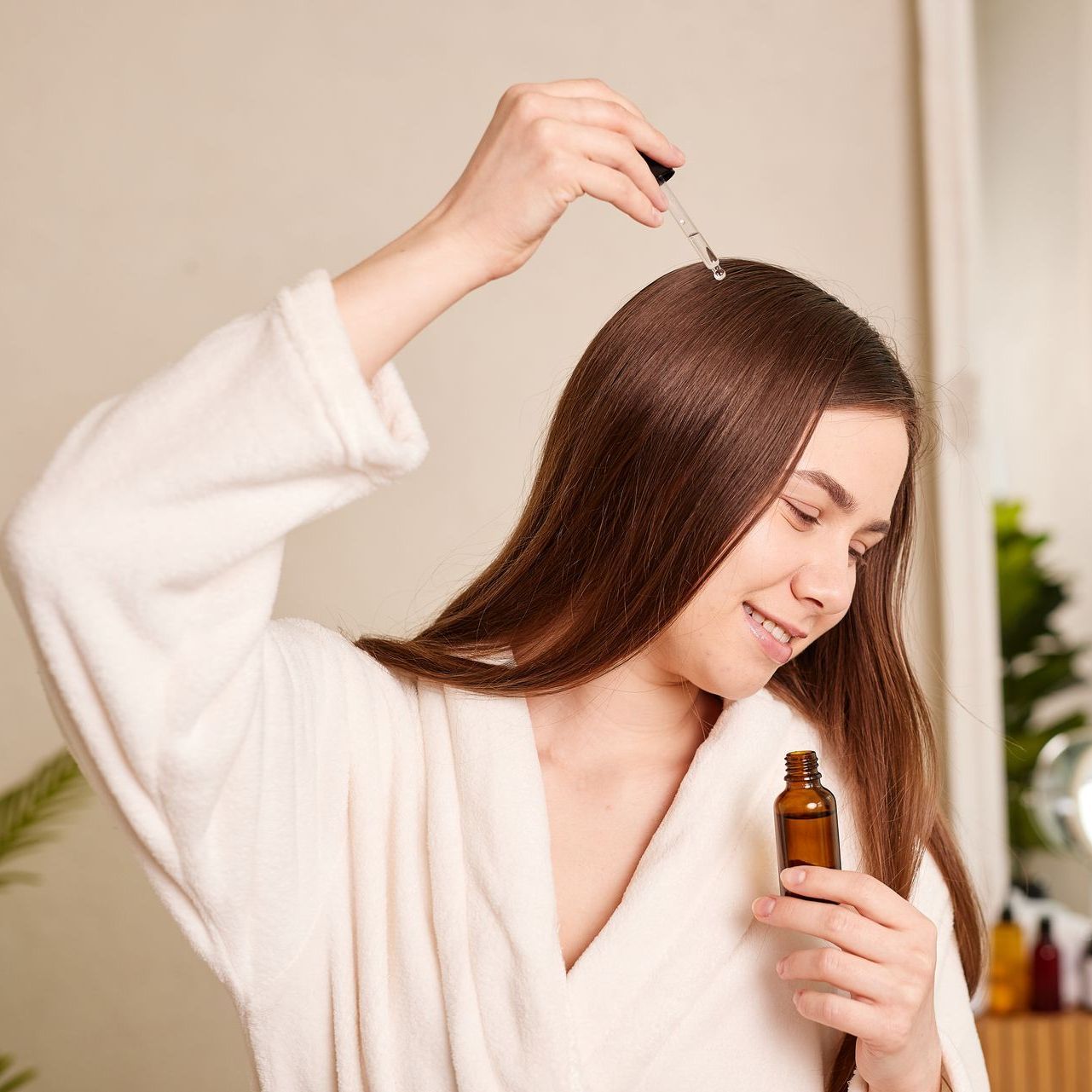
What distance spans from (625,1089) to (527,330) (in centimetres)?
129

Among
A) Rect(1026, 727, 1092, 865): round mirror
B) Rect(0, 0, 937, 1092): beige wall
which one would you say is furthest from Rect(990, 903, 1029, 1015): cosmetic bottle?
Rect(0, 0, 937, 1092): beige wall

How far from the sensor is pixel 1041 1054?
1.84 m

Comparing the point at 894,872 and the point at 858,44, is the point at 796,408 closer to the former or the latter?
the point at 894,872

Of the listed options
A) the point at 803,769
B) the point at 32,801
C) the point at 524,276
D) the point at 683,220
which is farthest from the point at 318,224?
the point at 803,769

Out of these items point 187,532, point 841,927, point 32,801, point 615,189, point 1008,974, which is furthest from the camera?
point 1008,974

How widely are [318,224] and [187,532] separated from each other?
4.47ft

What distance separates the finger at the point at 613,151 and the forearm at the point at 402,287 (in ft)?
0.33

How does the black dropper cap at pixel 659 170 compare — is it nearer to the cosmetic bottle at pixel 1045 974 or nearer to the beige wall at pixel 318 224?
the beige wall at pixel 318 224

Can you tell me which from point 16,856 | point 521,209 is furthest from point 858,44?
point 16,856

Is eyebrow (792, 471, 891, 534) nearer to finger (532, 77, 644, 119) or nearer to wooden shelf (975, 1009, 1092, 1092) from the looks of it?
finger (532, 77, 644, 119)

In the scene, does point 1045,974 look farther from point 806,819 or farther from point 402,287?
point 402,287

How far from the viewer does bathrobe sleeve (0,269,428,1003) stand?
64 cm

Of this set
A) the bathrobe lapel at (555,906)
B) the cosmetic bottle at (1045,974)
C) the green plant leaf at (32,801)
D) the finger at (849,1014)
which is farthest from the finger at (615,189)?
the cosmetic bottle at (1045,974)

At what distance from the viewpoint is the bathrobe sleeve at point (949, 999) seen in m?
1.03
